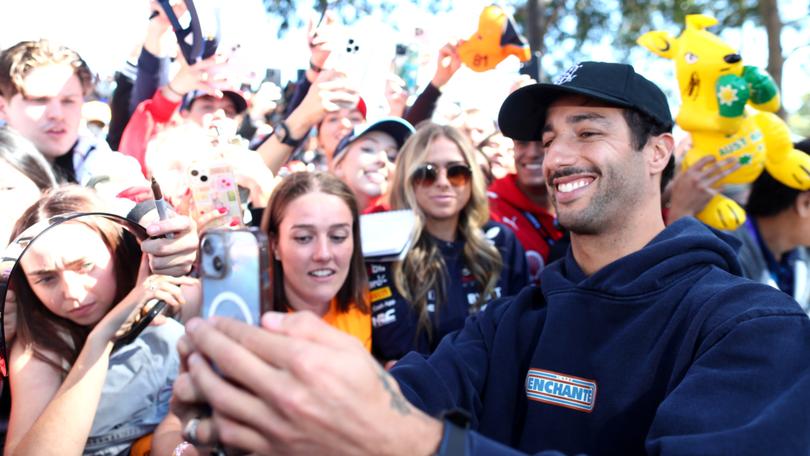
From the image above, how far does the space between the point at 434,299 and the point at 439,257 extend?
258 mm

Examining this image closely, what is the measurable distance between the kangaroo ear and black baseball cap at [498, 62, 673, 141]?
7.89 feet

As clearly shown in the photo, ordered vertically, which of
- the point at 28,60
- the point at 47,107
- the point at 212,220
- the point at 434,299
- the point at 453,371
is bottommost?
the point at 434,299

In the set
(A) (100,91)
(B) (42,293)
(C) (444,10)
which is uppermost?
(C) (444,10)

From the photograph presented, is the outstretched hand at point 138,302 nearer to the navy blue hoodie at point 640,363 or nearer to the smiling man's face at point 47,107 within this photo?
the navy blue hoodie at point 640,363

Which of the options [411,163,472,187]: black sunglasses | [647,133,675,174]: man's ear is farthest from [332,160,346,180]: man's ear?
[647,133,675,174]: man's ear

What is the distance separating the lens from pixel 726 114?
4.27 meters

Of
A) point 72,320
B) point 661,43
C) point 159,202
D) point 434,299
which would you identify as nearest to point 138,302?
point 72,320

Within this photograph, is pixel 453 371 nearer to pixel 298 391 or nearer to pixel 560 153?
pixel 560 153

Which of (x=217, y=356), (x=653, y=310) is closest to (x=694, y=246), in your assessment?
(x=653, y=310)

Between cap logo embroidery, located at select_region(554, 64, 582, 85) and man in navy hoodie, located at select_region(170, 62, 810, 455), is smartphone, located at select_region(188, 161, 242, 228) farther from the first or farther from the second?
cap logo embroidery, located at select_region(554, 64, 582, 85)

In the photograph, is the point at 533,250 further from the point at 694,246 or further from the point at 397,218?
the point at 694,246

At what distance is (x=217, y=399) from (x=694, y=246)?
1408 millimetres

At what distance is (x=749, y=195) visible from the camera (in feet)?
16.0

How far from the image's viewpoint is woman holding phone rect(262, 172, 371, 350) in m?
3.25
